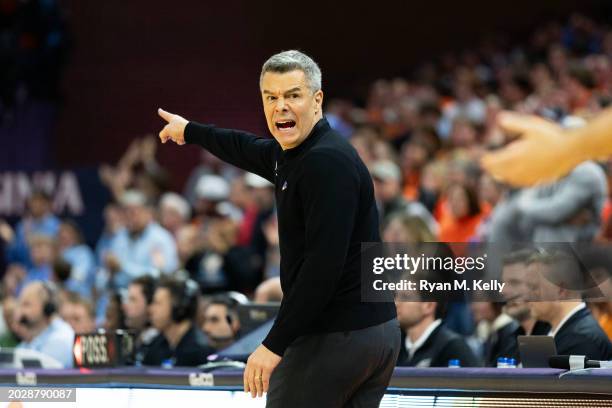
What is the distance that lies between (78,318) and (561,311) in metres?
3.48

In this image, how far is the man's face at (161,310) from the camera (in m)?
6.59

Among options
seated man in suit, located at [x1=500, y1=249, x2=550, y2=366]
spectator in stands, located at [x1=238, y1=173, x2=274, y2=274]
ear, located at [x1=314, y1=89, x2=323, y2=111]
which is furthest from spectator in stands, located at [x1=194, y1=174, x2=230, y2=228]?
ear, located at [x1=314, y1=89, x2=323, y2=111]

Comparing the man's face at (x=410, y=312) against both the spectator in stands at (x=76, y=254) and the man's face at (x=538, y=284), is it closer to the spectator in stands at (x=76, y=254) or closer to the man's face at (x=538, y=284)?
the man's face at (x=538, y=284)

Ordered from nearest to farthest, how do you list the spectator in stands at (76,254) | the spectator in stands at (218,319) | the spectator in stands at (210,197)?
the spectator in stands at (218,319), the spectator in stands at (76,254), the spectator in stands at (210,197)

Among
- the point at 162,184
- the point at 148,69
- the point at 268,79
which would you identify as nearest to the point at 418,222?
the point at 268,79

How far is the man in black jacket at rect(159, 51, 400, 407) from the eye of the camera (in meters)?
3.30

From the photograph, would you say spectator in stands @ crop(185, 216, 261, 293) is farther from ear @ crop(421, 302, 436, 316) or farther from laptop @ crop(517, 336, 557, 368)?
laptop @ crop(517, 336, 557, 368)

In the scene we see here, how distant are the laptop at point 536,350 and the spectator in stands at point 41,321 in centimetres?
316

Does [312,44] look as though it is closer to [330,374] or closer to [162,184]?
[162,184]

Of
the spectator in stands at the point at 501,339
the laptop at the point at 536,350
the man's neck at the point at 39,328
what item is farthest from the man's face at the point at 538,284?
the man's neck at the point at 39,328

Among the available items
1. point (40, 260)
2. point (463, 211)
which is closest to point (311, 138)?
point (463, 211)

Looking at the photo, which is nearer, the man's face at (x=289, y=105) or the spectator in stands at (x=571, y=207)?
the man's face at (x=289, y=105)

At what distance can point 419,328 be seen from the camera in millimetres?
5477

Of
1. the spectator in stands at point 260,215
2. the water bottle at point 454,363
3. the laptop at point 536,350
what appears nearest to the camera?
the laptop at point 536,350
